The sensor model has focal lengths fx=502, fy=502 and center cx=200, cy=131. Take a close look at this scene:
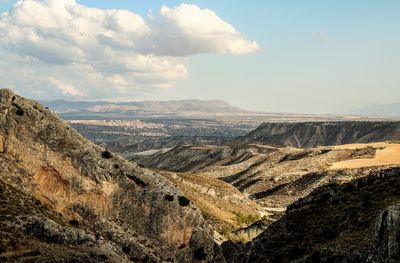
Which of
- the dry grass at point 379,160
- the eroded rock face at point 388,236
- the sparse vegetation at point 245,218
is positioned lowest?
the sparse vegetation at point 245,218

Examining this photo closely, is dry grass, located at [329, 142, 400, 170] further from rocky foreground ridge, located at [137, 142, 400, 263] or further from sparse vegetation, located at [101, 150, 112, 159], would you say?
sparse vegetation, located at [101, 150, 112, 159]

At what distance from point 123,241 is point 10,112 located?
1825cm

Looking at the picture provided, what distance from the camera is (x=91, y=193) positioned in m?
53.3

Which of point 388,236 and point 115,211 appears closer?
point 388,236

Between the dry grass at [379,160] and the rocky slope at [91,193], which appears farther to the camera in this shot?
the dry grass at [379,160]

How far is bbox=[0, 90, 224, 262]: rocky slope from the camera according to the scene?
49.0 meters

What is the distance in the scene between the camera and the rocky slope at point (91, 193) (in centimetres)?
4897

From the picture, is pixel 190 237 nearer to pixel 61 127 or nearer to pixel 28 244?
pixel 61 127

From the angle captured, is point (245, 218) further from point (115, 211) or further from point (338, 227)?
point (338, 227)

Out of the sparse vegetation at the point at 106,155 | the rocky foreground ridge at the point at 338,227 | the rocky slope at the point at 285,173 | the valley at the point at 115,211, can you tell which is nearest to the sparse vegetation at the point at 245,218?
the rocky foreground ridge at the point at 338,227

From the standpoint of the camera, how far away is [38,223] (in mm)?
39375

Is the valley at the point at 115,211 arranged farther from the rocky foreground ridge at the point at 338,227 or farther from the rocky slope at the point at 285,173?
the rocky slope at the point at 285,173

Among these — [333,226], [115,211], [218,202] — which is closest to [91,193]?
[115,211]

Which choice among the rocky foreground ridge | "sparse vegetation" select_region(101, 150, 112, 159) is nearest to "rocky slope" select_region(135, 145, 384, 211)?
the rocky foreground ridge
